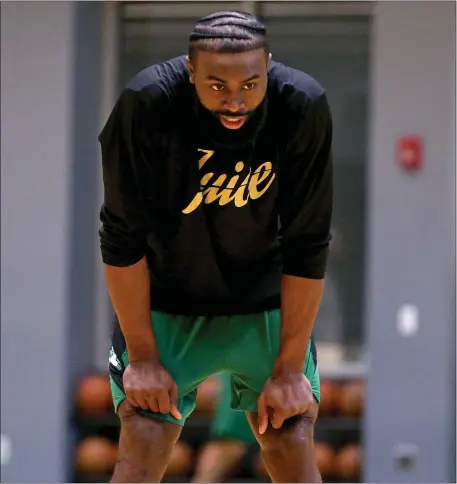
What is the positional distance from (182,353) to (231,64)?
796 mm

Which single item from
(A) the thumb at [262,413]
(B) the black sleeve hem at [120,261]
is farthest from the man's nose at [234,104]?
(A) the thumb at [262,413]

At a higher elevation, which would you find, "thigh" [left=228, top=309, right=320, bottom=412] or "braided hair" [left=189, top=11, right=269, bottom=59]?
"braided hair" [left=189, top=11, right=269, bottom=59]

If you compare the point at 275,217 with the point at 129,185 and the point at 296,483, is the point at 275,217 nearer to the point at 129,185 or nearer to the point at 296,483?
the point at 129,185

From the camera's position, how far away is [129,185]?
2.74 m

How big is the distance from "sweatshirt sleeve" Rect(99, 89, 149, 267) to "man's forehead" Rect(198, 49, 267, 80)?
0.19 metres

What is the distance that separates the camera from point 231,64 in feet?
8.46

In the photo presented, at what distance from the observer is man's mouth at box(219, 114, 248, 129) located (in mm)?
2652

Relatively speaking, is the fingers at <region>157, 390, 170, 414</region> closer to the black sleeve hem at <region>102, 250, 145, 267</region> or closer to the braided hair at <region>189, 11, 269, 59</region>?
the black sleeve hem at <region>102, 250, 145, 267</region>

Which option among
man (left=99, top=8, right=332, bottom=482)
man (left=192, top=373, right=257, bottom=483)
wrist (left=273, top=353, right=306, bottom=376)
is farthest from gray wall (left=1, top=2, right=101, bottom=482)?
wrist (left=273, top=353, right=306, bottom=376)

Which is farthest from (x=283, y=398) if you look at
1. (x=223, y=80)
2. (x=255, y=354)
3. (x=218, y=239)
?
(x=223, y=80)

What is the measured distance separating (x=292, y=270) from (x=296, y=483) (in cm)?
53

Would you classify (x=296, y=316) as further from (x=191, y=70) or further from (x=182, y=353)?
(x=191, y=70)

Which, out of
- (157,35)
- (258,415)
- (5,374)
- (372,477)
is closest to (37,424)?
(5,374)

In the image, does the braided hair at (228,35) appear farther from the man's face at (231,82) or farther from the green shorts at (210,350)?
the green shorts at (210,350)
